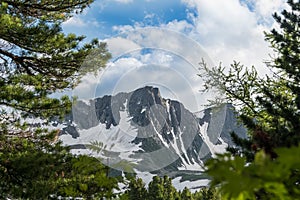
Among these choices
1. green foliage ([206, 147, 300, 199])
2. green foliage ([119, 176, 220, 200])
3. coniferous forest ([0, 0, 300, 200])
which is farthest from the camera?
green foliage ([119, 176, 220, 200])

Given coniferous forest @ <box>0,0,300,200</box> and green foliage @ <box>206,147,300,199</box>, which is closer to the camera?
green foliage @ <box>206,147,300,199</box>

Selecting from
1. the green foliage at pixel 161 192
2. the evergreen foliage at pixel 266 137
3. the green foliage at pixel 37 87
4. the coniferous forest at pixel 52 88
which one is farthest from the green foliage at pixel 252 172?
the green foliage at pixel 161 192

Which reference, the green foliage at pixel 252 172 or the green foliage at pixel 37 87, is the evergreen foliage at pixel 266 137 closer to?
the green foliage at pixel 252 172

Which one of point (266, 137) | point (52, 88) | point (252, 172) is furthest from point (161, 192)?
point (252, 172)

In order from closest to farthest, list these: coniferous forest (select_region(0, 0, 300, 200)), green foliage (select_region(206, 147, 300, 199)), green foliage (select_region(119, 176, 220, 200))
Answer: green foliage (select_region(206, 147, 300, 199))
coniferous forest (select_region(0, 0, 300, 200))
green foliage (select_region(119, 176, 220, 200))

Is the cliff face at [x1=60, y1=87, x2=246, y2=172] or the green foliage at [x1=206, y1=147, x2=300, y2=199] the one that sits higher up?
the cliff face at [x1=60, y1=87, x2=246, y2=172]

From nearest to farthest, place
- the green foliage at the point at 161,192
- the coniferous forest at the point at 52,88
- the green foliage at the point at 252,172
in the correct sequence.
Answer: the green foliage at the point at 252,172 < the coniferous forest at the point at 52,88 < the green foliage at the point at 161,192

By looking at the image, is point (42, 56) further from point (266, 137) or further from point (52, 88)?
point (266, 137)

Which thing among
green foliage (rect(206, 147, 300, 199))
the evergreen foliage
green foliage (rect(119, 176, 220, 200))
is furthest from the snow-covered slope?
green foliage (rect(119, 176, 220, 200))

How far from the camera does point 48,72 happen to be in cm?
1110

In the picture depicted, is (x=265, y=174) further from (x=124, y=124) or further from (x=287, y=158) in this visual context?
(x=124, y=124)

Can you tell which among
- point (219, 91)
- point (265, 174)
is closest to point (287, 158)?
Result: point (265, 174)

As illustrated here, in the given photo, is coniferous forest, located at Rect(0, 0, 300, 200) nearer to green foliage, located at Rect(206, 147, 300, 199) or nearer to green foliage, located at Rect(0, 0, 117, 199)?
green foliage, located at Rect(0, 0, 117, 199)

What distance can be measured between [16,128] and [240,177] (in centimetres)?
936
